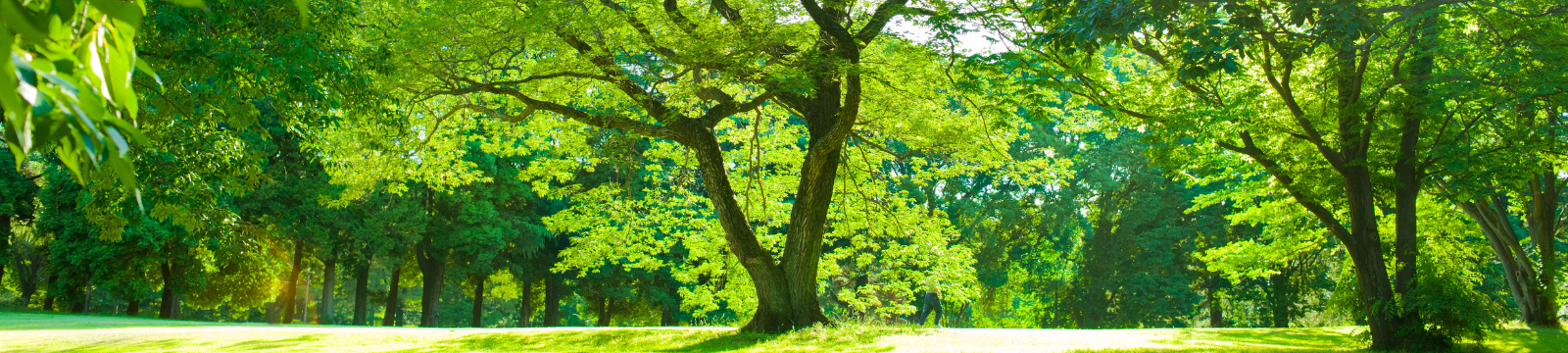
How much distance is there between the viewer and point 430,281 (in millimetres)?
25953

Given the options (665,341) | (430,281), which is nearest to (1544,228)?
(665,341)

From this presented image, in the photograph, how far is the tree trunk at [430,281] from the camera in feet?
83.3

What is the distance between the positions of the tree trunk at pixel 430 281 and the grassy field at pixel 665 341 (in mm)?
11911

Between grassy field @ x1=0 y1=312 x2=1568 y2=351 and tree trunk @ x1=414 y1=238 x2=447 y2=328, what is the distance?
39.1ft

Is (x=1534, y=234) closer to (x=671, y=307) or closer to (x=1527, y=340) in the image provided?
(x=1527, y=340)

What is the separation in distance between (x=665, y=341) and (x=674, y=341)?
0.40 feet

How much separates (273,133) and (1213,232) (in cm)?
2777

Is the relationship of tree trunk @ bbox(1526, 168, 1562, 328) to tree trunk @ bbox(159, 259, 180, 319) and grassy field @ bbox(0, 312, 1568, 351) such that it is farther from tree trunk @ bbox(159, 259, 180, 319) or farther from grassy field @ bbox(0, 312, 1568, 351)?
tree trunk @ bbox(159, 259, 180, 319)

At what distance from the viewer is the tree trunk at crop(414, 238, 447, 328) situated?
2539 centimetres

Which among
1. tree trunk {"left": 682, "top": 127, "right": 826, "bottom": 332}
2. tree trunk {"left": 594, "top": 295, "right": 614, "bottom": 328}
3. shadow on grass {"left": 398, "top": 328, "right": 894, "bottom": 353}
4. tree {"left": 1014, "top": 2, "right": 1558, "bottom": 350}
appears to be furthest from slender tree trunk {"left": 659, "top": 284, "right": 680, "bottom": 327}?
tree {"left": 1014, "top": 2, "right": 1558, "bottom": 350}

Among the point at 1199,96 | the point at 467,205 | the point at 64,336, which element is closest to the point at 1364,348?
the point at 1199,96

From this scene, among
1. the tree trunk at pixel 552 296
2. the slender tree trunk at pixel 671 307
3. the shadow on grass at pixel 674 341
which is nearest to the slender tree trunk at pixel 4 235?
the tree trunk at pixel 552 296

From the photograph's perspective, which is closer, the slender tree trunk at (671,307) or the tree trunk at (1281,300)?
the slender tree trunk at (671,307)

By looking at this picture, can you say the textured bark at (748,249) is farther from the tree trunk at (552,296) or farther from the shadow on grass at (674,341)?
the tree trunk at (552,296)
